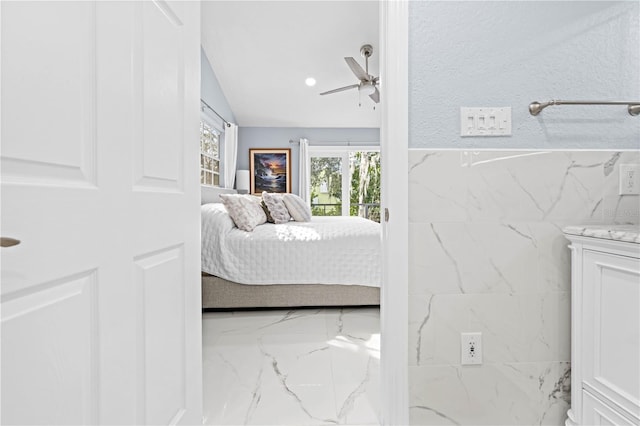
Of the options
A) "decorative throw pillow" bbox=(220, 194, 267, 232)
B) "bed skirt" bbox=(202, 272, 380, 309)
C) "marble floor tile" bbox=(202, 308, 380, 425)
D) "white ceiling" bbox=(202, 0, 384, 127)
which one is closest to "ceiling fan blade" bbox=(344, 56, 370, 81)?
"white ceiling" bbox=(202, 0, 384, 127)

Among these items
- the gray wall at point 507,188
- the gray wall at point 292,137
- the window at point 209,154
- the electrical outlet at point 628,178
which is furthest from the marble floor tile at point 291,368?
the gray wall at point 292,137

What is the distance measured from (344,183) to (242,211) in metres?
3.76

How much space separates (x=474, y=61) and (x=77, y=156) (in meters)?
1.34

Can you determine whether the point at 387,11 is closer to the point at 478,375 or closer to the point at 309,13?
the point at 478,375

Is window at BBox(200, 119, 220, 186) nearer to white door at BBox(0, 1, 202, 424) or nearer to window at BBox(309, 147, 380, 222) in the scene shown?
window at BBox(309, 147, 380, 222)

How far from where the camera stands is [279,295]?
2838 millimetres

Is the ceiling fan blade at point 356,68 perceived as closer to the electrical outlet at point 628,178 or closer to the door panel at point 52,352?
the electrical outlet at point 628,178

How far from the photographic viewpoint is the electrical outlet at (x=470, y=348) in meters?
1.33

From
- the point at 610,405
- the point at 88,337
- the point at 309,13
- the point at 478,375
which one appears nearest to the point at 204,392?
the point at 88,337

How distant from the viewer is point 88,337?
2.37ft

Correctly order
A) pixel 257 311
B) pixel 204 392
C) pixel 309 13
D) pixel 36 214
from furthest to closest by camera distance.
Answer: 1. pixel 309 13
2. pixel 257 311
3. pixel 204 392
4. pixel 36 214

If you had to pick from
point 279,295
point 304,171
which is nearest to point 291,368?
point 279,295

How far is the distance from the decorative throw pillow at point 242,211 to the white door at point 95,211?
1830 mm

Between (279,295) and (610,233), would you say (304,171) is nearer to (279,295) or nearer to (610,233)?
(279,295)
